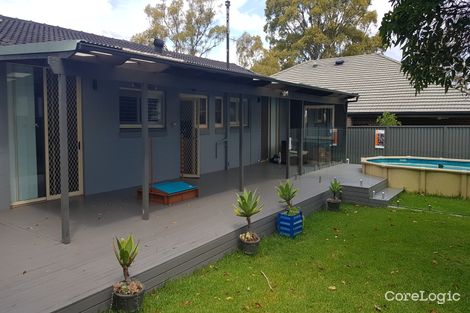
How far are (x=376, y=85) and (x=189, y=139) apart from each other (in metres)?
11.8

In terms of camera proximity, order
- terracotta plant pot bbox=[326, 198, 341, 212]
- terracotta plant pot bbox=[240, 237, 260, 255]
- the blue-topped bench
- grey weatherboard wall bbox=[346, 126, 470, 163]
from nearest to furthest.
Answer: terracotta plant pot bbox=[240, 237, 260, 255]
the blue-topped bench
terracotta plant pot bbox=[326, 198, 341, 212]
grey weatherboard wall bbox=[346, 126, 470, 163]

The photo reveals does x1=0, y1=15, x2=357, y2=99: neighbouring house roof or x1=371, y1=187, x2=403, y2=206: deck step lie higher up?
x1=0, y1=15, x2=357, y2=99: neighbouring house roof

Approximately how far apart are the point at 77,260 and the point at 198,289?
1302mm

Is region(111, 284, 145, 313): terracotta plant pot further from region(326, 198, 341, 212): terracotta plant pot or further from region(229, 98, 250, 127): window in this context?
region(229, 98, 250, 127): window

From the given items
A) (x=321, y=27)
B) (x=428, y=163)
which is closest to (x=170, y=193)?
(x=428, y=163)

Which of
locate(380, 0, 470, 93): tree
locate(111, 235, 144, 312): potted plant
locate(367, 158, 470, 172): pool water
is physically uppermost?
locate(380, 0, 470, 93): tree

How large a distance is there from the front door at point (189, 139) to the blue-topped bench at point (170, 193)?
2.41 metres

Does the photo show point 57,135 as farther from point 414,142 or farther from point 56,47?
point 414,142

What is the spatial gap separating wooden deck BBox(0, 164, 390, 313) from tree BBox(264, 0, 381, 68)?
936 inches

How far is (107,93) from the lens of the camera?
7273 millimetres

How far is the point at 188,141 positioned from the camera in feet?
30.9

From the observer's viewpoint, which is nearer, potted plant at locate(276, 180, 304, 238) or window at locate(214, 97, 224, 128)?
potted plant at locate(276, 180, 304, 238)

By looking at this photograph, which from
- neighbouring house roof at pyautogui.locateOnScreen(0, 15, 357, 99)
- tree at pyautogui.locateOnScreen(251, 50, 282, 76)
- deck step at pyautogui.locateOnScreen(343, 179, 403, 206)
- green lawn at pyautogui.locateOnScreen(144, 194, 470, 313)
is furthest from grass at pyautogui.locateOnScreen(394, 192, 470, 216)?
tree at pyautogui.locateOnScreen(251, 50, 282, 76)

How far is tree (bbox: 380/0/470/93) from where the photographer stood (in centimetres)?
360
